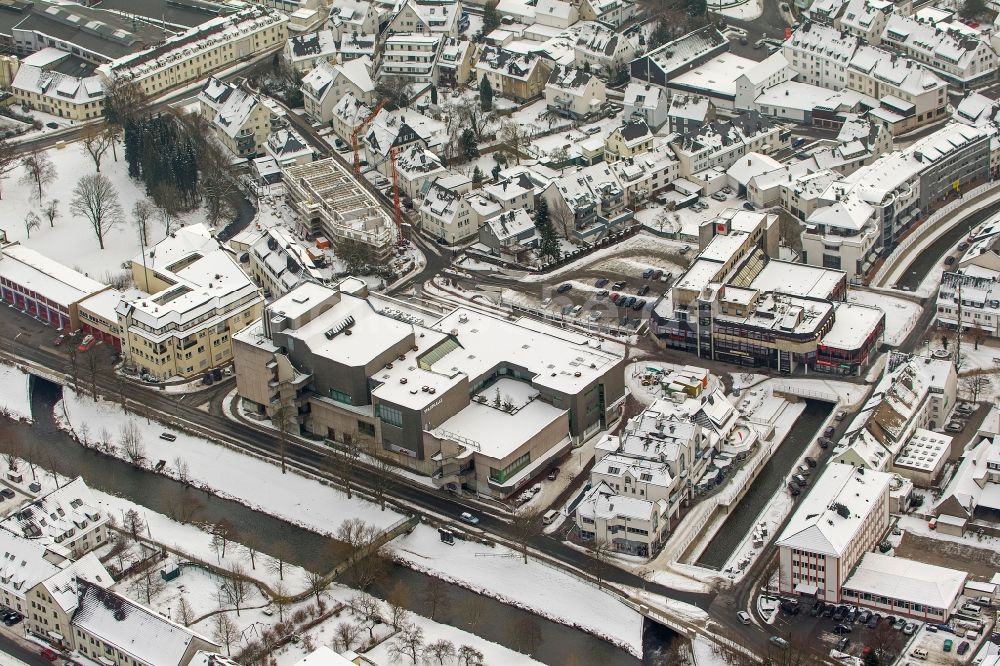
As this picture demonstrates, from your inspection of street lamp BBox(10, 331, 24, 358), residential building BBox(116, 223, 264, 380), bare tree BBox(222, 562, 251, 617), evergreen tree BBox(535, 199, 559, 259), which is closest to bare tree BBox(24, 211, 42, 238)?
street lamp BBox(10, 331, 24, 358)

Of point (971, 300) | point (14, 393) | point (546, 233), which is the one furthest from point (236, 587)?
point (971, 300)

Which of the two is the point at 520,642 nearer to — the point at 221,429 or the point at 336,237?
the point at 221,429

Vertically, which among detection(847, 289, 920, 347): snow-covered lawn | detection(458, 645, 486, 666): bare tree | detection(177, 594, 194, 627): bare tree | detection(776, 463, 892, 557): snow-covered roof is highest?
detection(776, 463, 892, 557): snow-covered roof

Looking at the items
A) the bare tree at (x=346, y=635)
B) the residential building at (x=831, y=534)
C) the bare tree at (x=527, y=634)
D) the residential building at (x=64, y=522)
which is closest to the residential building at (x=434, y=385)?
the bare tree at (x=527, y=634)

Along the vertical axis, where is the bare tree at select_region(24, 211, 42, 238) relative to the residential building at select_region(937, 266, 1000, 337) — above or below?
below

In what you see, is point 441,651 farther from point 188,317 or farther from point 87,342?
point 87,342

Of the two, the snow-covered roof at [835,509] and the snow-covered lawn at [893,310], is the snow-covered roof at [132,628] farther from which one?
the snow-covered lawn at [893,310]

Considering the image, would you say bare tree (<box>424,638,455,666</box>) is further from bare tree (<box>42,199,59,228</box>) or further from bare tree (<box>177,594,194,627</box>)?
bare tree (<box>42,199,59,228</box>)
